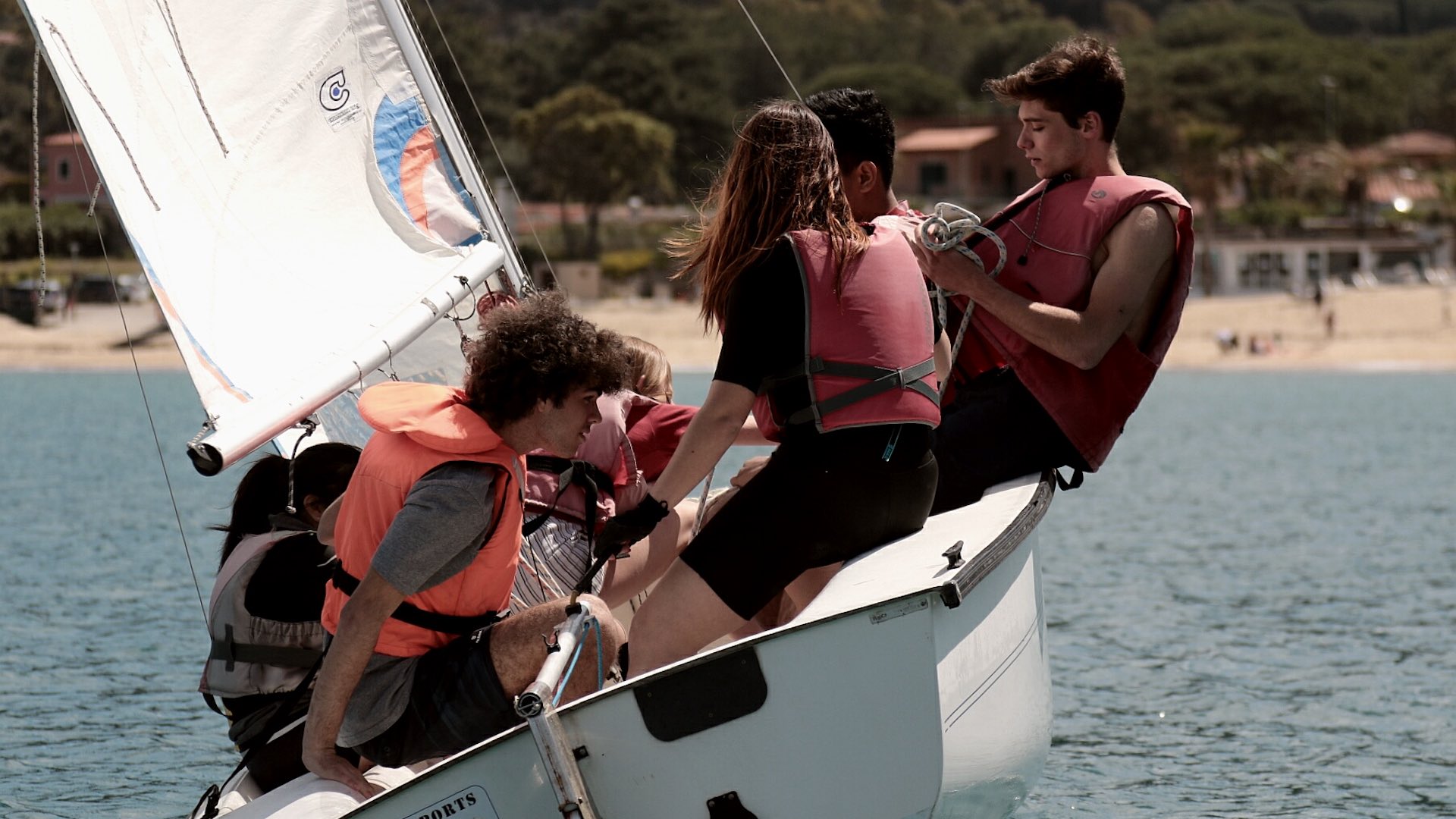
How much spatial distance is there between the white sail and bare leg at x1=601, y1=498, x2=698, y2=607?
0.87m

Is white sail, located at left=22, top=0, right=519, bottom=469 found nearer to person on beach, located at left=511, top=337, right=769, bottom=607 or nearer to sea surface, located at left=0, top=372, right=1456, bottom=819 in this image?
sea surface, located at left=0, top=372, right=1456, bottom=819

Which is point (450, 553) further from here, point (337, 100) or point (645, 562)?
point (337, 100)

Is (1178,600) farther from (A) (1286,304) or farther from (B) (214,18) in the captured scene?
(A) (1286,304)

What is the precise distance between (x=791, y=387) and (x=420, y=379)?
2.13 m

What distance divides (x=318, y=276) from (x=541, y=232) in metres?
60.1

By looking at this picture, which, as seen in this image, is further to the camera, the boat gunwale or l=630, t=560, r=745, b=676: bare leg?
l=630, t=560, r=745, b=676: bare leg

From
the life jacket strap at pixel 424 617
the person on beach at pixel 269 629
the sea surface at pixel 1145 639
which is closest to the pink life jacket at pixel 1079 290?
the life jacket strap at pixel 424 617

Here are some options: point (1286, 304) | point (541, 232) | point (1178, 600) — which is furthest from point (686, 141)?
point (1178, 600)

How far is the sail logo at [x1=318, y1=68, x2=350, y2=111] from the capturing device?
5238 mm

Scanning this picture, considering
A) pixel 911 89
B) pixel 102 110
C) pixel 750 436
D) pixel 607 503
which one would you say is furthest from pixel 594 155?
pixel 607 503

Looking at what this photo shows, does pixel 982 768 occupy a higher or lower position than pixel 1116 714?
higher

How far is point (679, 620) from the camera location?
370 cm

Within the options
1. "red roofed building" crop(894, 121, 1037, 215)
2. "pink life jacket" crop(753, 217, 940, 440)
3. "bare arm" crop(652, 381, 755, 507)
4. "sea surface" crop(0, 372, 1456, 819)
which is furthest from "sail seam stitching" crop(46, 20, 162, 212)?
"red roofed building" crop(894, 121, 1037, 215)

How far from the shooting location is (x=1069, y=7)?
145000mm
